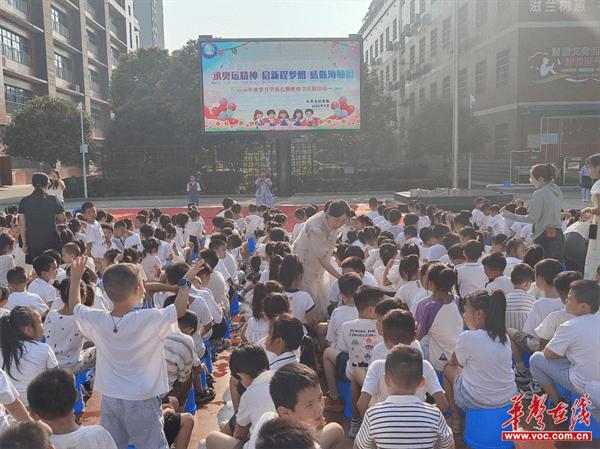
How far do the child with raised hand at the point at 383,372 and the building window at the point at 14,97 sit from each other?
112 ft

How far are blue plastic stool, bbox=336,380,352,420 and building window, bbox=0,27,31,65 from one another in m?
34.1

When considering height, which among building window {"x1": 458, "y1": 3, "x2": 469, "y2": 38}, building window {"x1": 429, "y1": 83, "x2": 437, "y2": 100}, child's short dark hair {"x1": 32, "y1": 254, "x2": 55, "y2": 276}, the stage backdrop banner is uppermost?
building window {"x1": 458, "y1": 3, "x2": 469, "y2": 38}

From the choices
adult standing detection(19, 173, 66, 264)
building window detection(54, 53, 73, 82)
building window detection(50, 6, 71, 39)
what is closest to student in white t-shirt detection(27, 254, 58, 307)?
adult standing detection(19, 173, 66, 264)

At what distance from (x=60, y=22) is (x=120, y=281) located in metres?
42.8

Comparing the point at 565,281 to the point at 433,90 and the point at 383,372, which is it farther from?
the point at 433,90

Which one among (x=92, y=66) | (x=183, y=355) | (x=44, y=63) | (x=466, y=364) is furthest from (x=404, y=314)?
(x=92, y=66)

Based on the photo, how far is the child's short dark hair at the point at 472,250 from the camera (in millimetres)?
5277

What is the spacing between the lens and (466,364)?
349 cm

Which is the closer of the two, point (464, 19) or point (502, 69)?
point (502, 69)

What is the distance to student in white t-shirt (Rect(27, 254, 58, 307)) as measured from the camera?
5.06 m

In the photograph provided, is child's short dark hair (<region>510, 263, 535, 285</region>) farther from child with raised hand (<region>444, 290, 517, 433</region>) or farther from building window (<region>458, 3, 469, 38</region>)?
building window (<region>458, 3, 469, 38</region>)

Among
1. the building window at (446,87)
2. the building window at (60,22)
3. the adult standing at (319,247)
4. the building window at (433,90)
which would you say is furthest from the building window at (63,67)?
the adult standing at (319,247)

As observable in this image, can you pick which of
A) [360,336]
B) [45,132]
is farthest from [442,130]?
[360,336]

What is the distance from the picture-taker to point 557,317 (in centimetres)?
374
